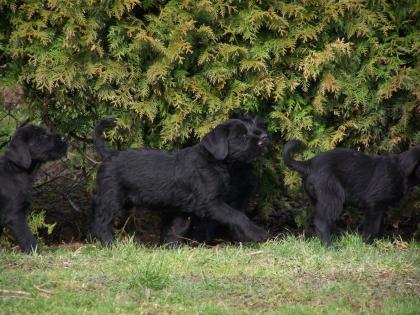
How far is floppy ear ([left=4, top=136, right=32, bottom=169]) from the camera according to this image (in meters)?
7.57

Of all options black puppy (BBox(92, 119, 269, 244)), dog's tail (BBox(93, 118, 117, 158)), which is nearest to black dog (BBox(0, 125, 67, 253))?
dog's tail (BBox(93, 118, 117, 158))

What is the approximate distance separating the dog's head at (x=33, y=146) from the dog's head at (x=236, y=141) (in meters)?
1.45

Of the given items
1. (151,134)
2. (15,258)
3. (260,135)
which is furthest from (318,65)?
(15,258)

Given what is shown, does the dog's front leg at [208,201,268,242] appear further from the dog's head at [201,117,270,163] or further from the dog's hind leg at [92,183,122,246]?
the dog's hind leg at [92,183,122,246]

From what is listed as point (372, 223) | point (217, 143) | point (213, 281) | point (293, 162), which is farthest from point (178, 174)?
point (213, 281)

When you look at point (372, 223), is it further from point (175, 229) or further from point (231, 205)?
point (175, 229)

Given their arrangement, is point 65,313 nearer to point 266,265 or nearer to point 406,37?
point 266,265

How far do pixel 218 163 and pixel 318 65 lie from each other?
1.41 meters

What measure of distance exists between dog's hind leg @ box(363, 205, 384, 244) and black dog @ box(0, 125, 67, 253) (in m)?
3.12

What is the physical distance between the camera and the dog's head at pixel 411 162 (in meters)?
7.75

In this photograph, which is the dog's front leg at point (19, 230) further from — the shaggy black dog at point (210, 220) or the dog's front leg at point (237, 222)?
the dog's front leg at point (237, 222)

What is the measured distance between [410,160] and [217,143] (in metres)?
1.89

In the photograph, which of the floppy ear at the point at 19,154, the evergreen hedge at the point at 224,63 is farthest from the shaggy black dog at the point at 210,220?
the floppy ear at the point at 19,154

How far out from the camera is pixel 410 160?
7.75 m
